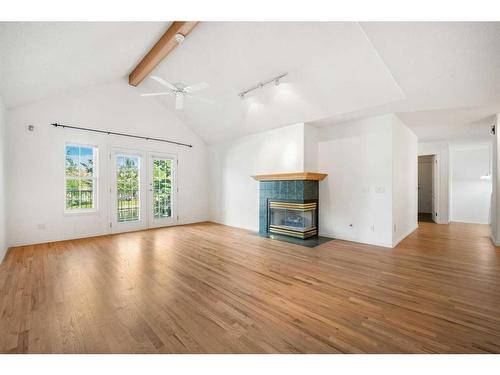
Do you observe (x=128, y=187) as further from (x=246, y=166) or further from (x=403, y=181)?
(x=403, y=181)

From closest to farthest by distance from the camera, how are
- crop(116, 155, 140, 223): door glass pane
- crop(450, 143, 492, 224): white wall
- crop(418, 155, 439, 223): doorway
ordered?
1. crop(116, 155, 140, 223): door glass pane
2. crop(450, 143, 492, 224): white wall
3. crop(418, 155, 439, 223): doorway

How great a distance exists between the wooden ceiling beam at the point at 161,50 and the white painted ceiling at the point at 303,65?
14 centimetres

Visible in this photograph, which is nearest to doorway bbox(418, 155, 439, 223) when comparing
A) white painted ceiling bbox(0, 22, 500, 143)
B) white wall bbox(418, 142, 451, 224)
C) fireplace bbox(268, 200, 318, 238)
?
white wall bbox(418, 142, 451, 224)

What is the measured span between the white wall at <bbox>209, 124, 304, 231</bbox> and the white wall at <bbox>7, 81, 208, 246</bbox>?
5.87 ft

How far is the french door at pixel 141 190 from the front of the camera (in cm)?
550

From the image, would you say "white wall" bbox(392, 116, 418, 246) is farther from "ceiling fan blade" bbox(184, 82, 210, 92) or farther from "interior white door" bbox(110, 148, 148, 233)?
"interior white door" bbox(110, 148, 148, 233)

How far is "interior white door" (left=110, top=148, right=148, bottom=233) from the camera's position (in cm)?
545

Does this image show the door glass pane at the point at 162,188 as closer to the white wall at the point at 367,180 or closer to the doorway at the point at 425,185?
the white wall at the point at 367,180

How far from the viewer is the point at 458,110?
392 cm

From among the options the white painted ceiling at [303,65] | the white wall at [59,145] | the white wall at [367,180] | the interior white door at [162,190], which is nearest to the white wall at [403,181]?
the white wall at [367,180]

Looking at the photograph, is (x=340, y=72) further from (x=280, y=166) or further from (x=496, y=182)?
(x=496, y=182)

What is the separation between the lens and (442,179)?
6738 millimetres

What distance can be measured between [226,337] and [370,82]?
12.8ft

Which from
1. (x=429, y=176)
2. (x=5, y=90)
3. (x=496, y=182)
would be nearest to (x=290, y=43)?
(x=5, y=90)
